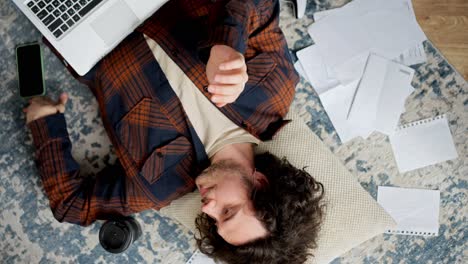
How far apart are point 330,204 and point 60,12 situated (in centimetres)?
91

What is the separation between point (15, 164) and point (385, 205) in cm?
120

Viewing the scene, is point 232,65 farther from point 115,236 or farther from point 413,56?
point 413,56

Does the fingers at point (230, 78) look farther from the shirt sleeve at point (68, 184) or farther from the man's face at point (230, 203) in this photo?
the shirt sleeve at point (68, 184)

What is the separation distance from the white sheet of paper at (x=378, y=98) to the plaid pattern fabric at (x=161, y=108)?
0.29 meters

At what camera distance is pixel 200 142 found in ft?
3.56

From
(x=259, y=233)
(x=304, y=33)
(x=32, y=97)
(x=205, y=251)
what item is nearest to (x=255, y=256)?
(x=259, y=233)

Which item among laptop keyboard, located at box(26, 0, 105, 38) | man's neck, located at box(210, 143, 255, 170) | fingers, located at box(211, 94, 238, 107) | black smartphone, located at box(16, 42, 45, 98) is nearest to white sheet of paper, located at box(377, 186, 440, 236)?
man's neck, located at box(210, 143, 255, 170)

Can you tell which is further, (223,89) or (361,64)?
(361,64)

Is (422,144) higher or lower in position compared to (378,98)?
lower

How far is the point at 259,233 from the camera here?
1.02 metres

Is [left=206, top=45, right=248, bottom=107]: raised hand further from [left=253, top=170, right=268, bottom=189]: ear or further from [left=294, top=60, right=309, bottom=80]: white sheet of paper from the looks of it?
[left=294, top=60, right=309, bottom=80]: white sheet of paper

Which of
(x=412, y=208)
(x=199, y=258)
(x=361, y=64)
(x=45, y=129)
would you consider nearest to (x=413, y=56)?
(x=361, y=64)

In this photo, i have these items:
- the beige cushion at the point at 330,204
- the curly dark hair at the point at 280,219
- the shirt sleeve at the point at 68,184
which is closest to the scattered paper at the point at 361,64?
the beige cushion at the point at 330,204

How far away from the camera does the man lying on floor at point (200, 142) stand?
1.01 meters
